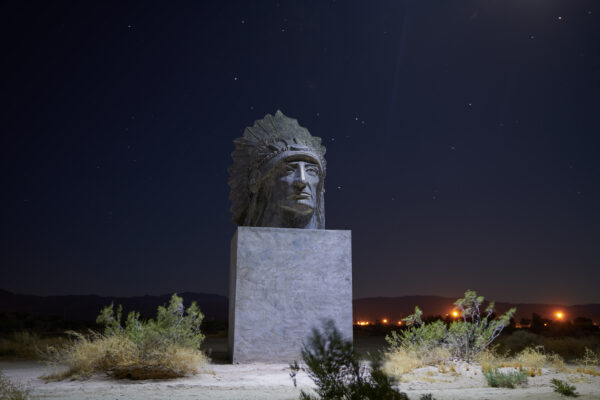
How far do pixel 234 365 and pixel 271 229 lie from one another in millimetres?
2077

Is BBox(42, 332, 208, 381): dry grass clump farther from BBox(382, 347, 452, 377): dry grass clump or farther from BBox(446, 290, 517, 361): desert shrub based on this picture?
BBox(446, 290, 517, 361): desert shrub

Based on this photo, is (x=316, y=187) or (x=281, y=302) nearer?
(x=281, y=302)

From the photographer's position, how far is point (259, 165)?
8914 millimetres

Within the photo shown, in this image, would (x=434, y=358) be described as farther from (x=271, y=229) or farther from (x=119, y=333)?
(x=119, y=333)

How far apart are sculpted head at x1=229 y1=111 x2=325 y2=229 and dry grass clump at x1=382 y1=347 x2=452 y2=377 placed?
→ 2.67 meters

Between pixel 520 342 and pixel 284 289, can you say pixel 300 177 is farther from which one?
pixel 520 342

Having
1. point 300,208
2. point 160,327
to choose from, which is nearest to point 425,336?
point 300,208

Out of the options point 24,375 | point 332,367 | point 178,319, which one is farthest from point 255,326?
point 332,367

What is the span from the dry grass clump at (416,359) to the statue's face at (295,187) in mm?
2741

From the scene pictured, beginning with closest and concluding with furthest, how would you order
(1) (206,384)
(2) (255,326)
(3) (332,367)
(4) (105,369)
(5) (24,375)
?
(3) (332,367), (1) (206,384), (4) (105,369), (5) (24,375), (2) (255,326)

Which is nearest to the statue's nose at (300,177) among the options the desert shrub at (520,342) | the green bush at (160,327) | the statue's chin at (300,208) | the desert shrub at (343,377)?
the statue's chin at (300,208)

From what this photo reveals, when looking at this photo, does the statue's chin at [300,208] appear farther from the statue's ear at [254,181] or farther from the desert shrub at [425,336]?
the desert shrub at [425,336]

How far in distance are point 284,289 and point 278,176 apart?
1.95 metres

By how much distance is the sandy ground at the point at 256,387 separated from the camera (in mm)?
4668
